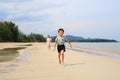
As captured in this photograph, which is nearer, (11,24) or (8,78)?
(8,78)

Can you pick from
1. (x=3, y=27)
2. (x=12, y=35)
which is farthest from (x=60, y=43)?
(x=12, y=35)

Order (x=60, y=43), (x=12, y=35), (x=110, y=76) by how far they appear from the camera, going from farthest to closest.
Result: (x=12, y=35), (x=60, y=43), (x=110, y=76)

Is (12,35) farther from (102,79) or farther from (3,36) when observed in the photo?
(102,79)

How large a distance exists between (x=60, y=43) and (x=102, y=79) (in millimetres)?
5797

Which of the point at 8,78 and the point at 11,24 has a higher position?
the point at 11,24

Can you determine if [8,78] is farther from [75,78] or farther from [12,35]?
[12,35]

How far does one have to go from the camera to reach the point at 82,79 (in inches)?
330

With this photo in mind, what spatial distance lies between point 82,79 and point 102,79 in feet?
1.95

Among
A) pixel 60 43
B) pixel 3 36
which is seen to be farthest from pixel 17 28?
pixel 60 43

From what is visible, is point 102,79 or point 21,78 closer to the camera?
point 102,79

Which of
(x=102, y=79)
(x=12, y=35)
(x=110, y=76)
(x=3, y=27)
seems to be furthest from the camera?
(x=12, y=35)

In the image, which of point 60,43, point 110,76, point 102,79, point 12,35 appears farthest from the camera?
point 12,35

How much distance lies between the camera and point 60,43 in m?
13.8

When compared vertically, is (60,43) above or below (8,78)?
above
